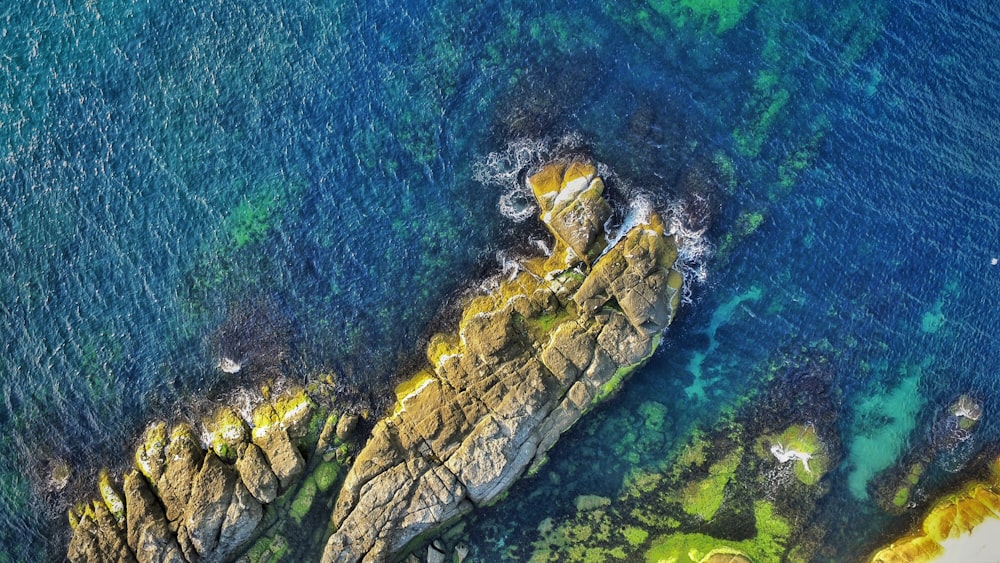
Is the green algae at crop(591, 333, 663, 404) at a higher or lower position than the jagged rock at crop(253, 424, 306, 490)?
lower

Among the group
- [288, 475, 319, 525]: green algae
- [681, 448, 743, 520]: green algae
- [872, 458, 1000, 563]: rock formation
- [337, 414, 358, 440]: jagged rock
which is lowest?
[872, 458, 1000, 563]: rock formation

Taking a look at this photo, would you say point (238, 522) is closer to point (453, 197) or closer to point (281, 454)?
point (281, 454)

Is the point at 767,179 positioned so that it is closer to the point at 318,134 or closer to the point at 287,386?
the point at 318,134

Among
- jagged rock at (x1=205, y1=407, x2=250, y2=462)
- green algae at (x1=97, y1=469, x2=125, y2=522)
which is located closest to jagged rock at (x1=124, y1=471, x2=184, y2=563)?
green algae at (x1=97, y1=469, x2=125, y2=522)

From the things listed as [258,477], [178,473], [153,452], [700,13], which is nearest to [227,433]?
[178,473]

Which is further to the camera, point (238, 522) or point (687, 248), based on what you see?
point (687, 248)

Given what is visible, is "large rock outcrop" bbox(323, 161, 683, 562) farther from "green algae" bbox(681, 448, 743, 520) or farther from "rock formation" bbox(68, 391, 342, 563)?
"green algae" bbox(681, 448, 743, 520)
